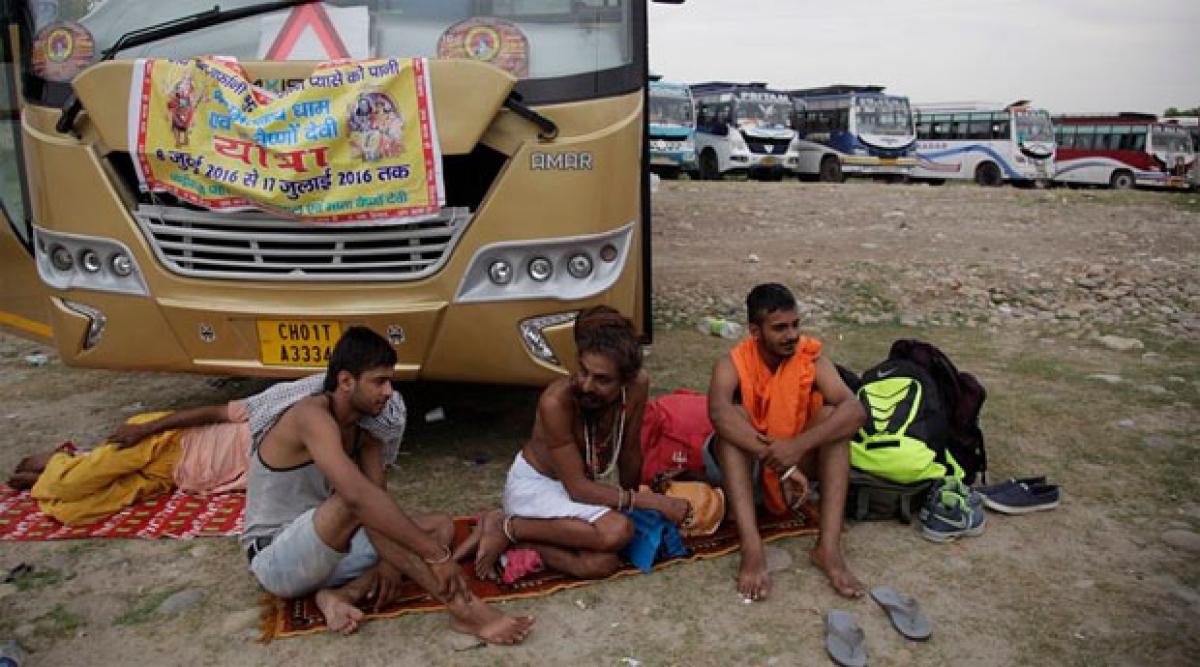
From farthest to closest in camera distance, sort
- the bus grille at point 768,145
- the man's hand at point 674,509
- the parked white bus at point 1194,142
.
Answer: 1. the parked white bus at point 1194,142
2. the bus grille at point 768,145
3. the man's hand at point 674,509

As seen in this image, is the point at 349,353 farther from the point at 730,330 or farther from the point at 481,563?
the point at 730,330

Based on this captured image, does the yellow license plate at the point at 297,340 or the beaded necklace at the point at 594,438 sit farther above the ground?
the yellow license plate at the point at 297,340

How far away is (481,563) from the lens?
3.09 metres

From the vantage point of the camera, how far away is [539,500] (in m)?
3.14

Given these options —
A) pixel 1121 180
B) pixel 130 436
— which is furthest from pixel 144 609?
pixel 1121 180

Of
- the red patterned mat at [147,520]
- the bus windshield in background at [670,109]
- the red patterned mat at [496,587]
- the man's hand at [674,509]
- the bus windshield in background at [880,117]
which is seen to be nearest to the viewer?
the red patterned mat at [496,587]

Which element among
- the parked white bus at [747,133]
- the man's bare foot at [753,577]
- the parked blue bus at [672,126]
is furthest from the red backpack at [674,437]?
the parked white bus at [747,133]

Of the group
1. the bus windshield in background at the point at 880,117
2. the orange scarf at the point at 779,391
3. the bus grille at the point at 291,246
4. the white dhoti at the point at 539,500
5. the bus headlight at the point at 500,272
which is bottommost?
the white dhoti at the point at 539,500

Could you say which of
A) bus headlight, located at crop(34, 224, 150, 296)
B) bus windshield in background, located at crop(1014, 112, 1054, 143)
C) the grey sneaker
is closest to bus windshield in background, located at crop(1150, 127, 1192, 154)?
bus windshield in background, located at crop(1014, 112, 1054, 143)

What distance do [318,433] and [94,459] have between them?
1.45 m

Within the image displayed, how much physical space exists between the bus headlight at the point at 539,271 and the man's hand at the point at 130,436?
1383mm

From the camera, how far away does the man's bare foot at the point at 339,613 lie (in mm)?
2744

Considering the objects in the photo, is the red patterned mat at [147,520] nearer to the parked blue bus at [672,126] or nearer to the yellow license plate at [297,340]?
the yellow license plate at [297,340]

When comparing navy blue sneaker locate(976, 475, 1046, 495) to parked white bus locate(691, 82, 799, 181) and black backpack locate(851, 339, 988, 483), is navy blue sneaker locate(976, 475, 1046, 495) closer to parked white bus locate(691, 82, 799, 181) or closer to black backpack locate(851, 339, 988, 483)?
black backpack locate(851, 339, 988, 483)
